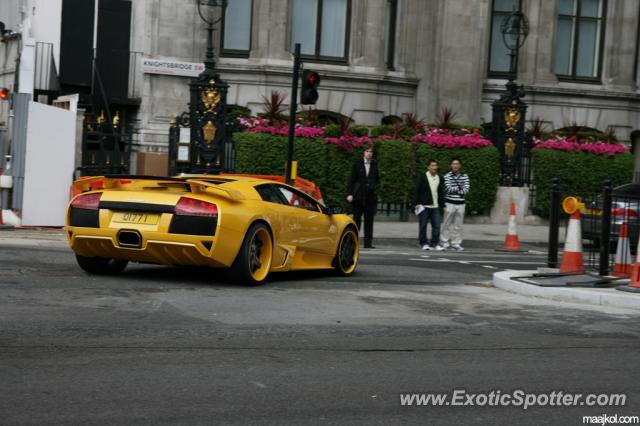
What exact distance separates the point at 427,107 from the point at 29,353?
88.6 ft

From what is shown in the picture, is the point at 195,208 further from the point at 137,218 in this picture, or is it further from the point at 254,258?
the point at 254,258

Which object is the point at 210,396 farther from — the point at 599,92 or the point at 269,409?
the point at 599,92

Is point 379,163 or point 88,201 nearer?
point 88,201

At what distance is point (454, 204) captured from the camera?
69.1 ft

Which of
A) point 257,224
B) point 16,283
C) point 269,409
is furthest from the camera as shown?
point 257,224

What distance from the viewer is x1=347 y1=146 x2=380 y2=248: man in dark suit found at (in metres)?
20.1

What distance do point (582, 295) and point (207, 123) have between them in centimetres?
1488

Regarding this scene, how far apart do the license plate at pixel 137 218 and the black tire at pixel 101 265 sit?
779 millimetres

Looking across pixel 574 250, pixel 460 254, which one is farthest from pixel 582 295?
pixel 460 254

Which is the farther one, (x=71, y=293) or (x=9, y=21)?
(x=9, y=21)

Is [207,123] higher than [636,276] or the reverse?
higher

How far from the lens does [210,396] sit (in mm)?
6488

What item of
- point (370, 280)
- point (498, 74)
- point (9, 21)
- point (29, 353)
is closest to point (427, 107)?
point (498, 74)

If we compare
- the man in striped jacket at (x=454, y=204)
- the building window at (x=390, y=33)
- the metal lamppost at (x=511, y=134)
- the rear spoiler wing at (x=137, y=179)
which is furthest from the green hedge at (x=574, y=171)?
the rear spoiler wing at (x=137, y=179)
